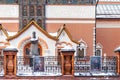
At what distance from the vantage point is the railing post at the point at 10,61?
18.7 meters

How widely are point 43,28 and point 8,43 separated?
11.1 feet

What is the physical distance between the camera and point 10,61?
61.6 feet

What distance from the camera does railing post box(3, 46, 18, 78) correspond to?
61.2ft

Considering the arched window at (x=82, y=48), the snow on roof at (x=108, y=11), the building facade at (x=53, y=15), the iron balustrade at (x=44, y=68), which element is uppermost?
the snow on roof at (x=108, y=11)

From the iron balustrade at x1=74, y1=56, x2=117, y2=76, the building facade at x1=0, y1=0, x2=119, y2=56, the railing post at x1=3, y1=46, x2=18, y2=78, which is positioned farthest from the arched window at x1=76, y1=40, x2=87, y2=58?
the railing post at x1=3, y1=46, x2=18, y2=78

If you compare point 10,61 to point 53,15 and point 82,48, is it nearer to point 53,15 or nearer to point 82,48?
point 53,15

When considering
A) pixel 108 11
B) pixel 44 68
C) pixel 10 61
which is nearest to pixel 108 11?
pixel 108 11

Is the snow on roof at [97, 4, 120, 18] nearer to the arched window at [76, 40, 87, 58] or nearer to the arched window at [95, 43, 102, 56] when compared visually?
the arched window at [95, 43, 102, 56]

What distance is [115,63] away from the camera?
19.7 meters

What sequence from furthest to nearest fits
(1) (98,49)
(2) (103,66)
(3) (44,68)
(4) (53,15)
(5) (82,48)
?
(1) (98,49) < (5) (82,48) < (4) (53,15) < (2) (103,66) < (3) (44,68)

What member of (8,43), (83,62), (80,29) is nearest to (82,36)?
(80,29)

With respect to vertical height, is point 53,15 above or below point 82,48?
above

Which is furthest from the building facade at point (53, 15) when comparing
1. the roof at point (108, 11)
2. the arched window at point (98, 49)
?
the roof at point (108, 11)

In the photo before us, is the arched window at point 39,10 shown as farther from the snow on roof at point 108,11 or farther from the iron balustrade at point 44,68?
the iron balustrade at point 44,68
